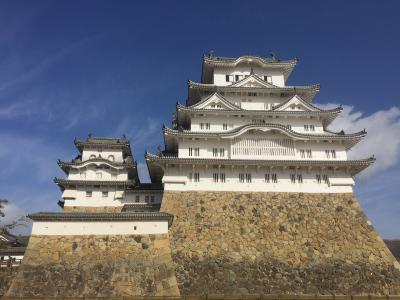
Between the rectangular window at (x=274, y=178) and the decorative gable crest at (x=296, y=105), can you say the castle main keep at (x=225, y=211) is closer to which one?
the decorative gable crest at (x=296, y=105)

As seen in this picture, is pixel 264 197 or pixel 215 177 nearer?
pixel 264 197

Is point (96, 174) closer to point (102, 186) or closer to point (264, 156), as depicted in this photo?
point (102, 186)

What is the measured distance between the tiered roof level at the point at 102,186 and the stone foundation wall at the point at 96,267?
7229 millimetres

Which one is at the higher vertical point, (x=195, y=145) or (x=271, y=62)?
(x=271, y=62)

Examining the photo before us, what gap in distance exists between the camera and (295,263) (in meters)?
21.3

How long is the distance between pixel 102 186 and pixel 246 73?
633 inches

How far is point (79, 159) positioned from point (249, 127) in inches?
573

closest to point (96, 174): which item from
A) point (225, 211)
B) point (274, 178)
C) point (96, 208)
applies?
point (96, 208)

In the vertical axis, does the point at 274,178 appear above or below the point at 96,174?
below

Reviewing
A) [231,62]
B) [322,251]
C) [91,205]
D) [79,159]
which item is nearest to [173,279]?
[322,251]

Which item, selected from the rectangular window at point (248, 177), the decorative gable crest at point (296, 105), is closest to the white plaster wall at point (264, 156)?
the rectangular window at point (248, 177)

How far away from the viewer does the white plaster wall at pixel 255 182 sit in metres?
24.6

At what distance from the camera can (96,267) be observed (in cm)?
1792

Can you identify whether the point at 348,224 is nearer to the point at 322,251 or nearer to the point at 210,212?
the point at 322,251
